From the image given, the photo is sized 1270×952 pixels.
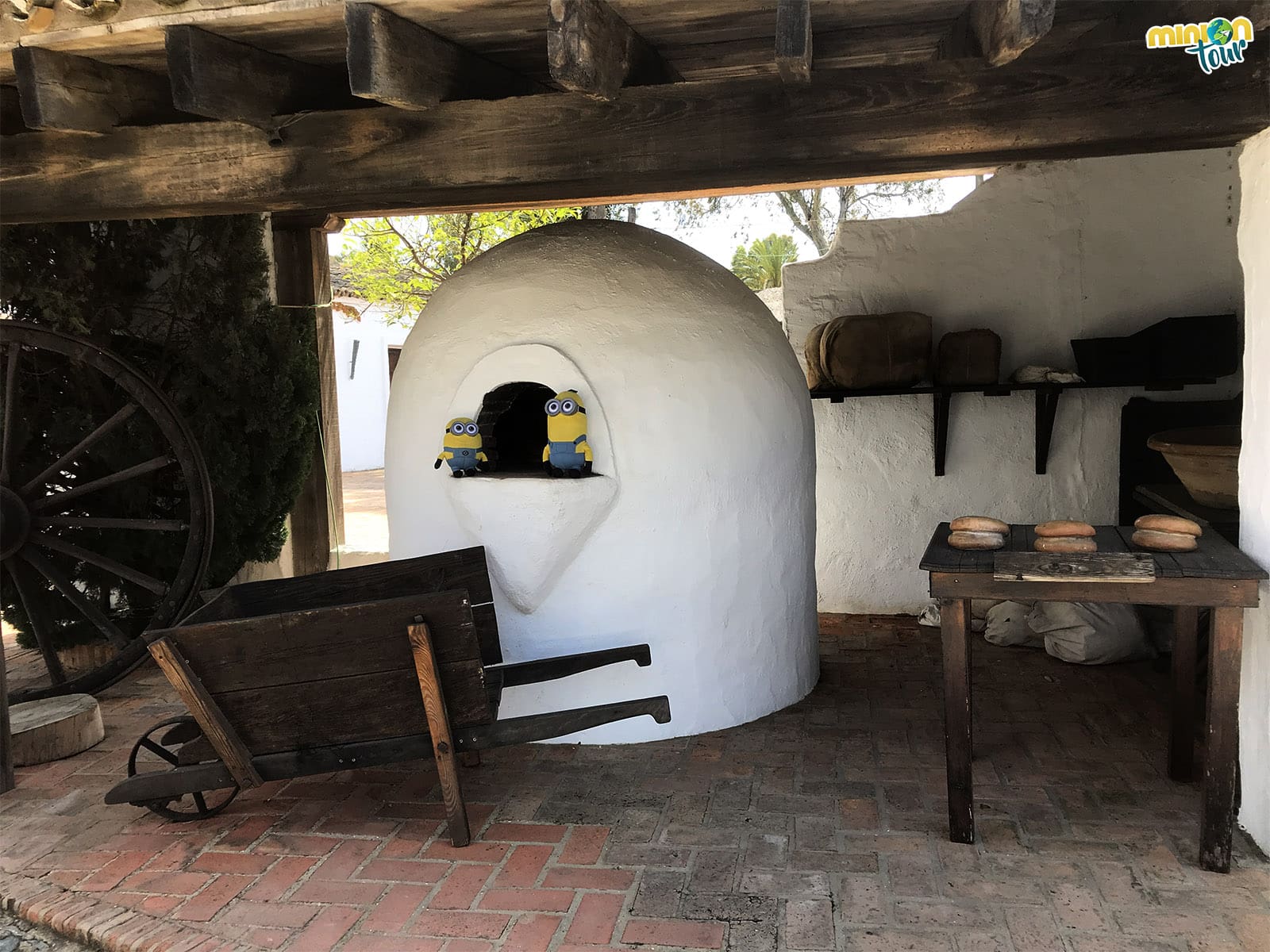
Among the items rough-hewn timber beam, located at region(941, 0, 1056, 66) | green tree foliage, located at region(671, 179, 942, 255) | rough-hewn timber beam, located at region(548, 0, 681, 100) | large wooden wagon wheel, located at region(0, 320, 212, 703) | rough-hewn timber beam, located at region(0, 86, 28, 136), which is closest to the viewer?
rough-hewn timber beam, located at region(941, 0, 1056, 66)

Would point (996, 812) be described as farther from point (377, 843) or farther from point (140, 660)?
point (140, 660)

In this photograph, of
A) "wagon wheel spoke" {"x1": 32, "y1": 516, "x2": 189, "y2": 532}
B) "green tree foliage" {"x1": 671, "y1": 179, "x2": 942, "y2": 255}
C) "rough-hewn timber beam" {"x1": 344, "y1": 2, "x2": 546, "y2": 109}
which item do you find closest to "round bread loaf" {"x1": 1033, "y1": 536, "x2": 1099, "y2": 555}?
"rough-hewn timber beam" {"x1": 344, "y1": 2, "x2": 546, "y2": 109}

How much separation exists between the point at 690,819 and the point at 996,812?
45.1 inches

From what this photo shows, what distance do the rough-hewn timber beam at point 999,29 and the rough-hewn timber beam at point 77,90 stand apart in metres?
3.06

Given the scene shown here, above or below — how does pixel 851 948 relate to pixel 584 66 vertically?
below

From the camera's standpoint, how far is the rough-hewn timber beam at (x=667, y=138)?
3.18m

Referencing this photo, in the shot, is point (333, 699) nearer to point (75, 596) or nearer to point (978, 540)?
point (978, 540)

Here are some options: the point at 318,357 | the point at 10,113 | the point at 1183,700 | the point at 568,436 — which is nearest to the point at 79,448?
the point at 10,113

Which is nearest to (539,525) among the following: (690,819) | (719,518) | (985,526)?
(719,518)

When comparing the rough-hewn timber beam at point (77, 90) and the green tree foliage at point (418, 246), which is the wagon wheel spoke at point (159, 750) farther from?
the green tree foliage at point (418, 246)

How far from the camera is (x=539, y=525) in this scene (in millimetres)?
4254

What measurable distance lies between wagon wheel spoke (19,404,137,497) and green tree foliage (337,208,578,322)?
258 inches

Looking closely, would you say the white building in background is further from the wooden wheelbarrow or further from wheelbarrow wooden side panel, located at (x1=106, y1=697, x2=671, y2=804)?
the wooden wheelbarrow

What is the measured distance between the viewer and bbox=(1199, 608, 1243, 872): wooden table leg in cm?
305
